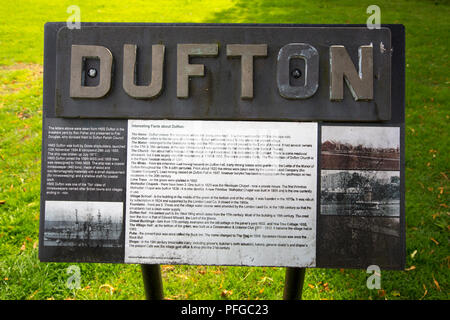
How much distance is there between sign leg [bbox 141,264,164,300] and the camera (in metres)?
1.79

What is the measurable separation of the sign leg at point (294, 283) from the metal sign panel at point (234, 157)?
0.22 m

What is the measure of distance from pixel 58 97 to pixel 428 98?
552cm

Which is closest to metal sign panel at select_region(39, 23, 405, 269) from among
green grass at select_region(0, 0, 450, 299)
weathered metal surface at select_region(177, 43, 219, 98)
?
weathered metal surface at select_region(177, 43, 219, 98)

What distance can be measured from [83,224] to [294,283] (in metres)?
1.14

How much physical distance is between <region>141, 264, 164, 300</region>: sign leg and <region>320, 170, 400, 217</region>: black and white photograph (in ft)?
3.12

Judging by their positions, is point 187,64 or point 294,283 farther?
point 294,283

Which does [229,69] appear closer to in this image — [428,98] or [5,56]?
[428,98]

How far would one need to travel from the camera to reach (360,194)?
1.59 metres

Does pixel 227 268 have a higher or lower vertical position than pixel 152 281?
lower

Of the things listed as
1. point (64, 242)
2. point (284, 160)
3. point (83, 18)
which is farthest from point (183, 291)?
point (83, 18)

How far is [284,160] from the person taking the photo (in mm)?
1587

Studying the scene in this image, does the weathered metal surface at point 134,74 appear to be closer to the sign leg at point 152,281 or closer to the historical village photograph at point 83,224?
the historical village photograph at point 83,224

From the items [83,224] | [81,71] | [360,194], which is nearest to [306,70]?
[360,194]

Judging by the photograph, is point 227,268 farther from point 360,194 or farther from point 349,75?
point 349,75
